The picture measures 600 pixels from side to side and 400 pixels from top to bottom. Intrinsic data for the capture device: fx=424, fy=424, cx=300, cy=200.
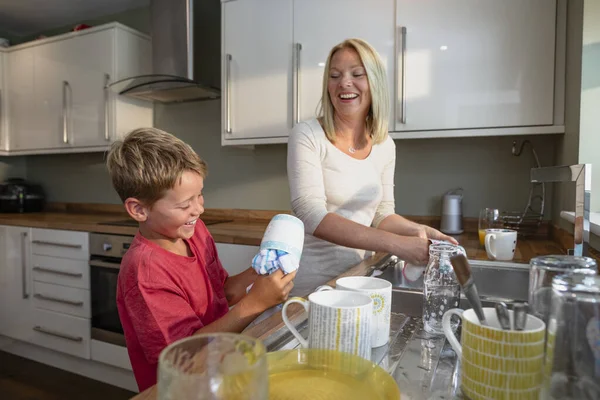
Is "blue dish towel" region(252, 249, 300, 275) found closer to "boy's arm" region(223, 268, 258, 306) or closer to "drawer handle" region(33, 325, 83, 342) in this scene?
"boy's arm" region(223, 268, 258, 306)

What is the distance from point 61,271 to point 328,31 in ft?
6.13

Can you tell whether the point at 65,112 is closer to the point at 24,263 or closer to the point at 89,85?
the point at 89,85

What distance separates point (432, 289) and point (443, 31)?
1377mm

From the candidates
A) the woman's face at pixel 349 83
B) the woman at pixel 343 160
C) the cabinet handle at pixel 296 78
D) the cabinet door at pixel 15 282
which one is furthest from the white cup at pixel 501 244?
the cabinet door at pixel 15 282

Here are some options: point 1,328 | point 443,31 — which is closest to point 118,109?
point 1,328

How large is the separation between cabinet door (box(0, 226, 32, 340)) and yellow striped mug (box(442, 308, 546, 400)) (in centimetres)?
264

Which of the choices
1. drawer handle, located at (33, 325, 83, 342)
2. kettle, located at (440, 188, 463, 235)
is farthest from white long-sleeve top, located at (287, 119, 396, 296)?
drawer handle, located at (33, 325, 83, 342)

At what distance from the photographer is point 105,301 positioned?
2158 mm

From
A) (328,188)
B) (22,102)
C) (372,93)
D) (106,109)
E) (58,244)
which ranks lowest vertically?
(58,244)

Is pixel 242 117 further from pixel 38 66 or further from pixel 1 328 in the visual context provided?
pixel 1 328

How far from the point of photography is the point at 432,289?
731mm

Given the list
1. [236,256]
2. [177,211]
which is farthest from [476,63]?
[177,211]

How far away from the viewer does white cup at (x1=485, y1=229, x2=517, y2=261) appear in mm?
1226

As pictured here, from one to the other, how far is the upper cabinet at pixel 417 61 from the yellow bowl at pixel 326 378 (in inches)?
59.7
